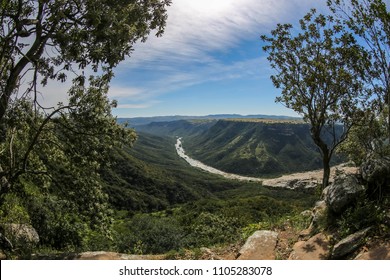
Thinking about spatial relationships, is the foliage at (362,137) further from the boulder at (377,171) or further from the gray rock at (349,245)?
the gray rock at (349,245)

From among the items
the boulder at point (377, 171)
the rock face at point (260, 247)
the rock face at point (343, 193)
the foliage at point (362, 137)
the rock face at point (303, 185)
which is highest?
the foliage at point (362, 137)

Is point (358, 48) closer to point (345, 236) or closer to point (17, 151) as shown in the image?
point (345, 236)

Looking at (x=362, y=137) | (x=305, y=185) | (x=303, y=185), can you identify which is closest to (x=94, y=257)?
(x=362, y=137)

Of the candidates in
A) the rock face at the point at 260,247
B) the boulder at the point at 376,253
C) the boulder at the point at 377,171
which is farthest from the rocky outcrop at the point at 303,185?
the boulder at the point at 376,253

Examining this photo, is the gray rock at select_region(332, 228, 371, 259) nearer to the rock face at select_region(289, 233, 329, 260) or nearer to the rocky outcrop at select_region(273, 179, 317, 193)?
the rock face at select_region(289, 233, 329, 260)

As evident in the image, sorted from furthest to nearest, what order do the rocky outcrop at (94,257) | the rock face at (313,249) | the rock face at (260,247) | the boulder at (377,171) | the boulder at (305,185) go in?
the boulder at (305,185) < the rocky outcrop at (94,257) < the rock face at (260,247) < the boulder at (377,171) < the rock face at (313,249)

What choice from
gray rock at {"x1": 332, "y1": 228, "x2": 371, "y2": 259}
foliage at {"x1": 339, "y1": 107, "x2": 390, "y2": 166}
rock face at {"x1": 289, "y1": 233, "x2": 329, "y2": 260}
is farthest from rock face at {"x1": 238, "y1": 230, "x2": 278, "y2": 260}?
foliage at {"x1": 339, "y1": 107, "x2": 390, "y2": 166}

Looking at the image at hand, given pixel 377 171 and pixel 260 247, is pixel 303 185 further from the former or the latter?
pixel 260 247
